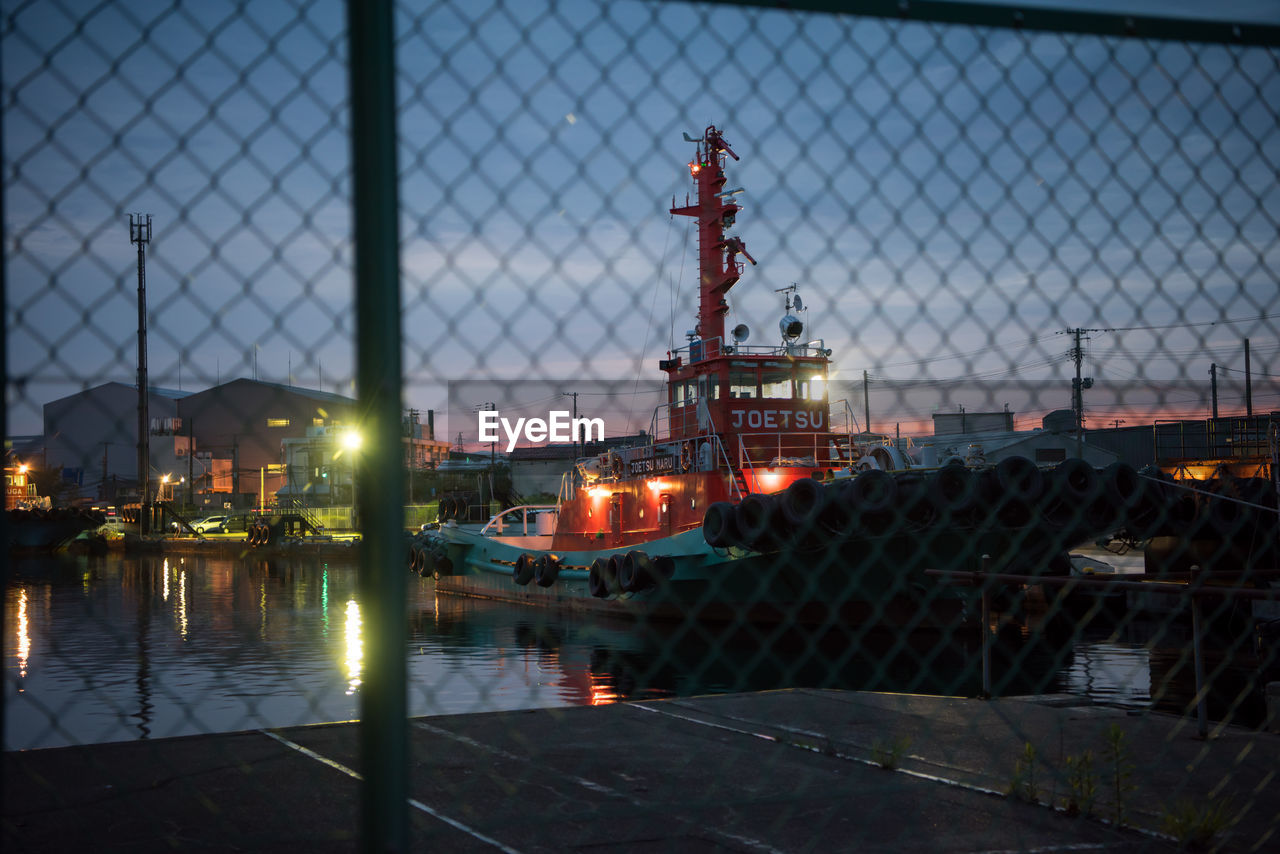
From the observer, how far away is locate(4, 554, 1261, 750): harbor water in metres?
11.0

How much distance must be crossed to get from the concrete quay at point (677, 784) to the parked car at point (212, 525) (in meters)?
54.7

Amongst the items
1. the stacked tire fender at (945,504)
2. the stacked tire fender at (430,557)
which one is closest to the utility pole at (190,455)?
the stacked tire fender at (430,557)

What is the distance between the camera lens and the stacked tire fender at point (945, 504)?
1066cm

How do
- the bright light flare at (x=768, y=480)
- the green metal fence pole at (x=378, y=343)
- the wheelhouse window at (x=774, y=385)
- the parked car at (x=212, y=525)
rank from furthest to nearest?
the parked car at (x=212, y=525)
the wheelhouse window at (x=774, y=385)
the bright light flare at (x=768, y=480)
the green metal fence pole at (x=378, y=343)

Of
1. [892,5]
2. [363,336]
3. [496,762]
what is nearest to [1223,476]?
[496,762]

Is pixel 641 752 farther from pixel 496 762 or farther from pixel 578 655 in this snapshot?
pixel 578 655

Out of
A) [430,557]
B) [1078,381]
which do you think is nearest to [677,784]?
[1078,381]

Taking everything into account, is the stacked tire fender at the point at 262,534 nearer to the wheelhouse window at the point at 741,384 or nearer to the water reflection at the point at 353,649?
the water reflection at the point at 353,649

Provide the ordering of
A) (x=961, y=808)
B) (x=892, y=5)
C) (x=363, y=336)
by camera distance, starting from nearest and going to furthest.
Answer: (x=363, y=336) → (x=892, y=5) → (x=961, y=808)

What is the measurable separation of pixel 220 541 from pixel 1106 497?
1842 inches

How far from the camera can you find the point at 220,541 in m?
49.8

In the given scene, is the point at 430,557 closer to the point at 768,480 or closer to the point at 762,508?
the point at 768,480

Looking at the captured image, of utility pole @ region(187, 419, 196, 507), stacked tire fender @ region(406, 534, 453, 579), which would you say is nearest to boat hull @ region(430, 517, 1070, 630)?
utility pole @ region(187, 419, 196, 507)

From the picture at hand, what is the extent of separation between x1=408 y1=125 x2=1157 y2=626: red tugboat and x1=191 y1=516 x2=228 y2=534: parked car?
39540mm
